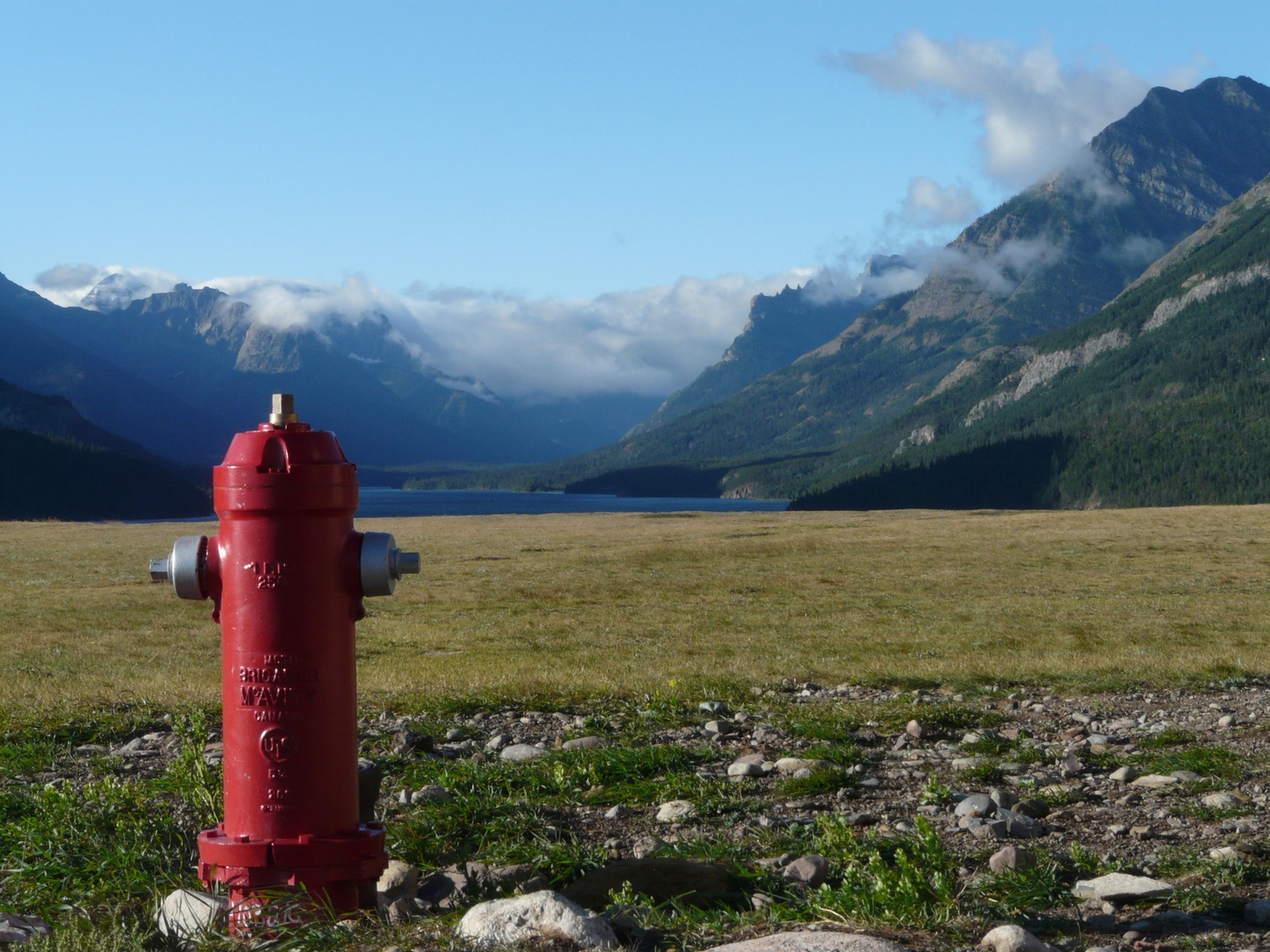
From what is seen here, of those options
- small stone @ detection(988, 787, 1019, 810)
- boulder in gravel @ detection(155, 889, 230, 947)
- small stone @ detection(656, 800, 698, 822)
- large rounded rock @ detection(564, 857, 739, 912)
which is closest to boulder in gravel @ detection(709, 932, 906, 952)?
large rounded rock @ detection(564, 857, 739, 912)

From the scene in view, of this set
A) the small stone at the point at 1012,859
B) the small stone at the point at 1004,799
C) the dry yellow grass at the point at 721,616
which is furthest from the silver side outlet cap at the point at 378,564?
the dry yellow grass at the point at 721,616

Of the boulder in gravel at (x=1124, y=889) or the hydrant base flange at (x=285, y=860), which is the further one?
the boulder in gravel at (x=1124, y=889)

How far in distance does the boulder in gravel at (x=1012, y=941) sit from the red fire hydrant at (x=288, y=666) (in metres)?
2.68

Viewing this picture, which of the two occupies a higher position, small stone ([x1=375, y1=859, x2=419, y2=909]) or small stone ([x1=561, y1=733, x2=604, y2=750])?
small stone ([x1=375, y1=859, x2=419, y2=909])

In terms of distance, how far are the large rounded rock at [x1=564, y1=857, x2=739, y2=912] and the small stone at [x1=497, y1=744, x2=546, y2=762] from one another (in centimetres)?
304

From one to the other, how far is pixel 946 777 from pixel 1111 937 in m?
3.33

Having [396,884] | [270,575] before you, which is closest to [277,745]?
[270,575]

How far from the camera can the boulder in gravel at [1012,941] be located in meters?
4.07

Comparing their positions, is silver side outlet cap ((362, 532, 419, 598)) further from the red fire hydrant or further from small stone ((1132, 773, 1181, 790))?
small stone ((1132, 773, 1181, 790))

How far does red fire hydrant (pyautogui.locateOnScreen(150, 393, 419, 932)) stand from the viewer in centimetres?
484

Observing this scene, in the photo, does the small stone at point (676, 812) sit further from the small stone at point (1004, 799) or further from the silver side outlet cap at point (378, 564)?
the silver side outlet cap at point (378, 564)

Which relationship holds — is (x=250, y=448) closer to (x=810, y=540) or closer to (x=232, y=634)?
(x=232, y=634)

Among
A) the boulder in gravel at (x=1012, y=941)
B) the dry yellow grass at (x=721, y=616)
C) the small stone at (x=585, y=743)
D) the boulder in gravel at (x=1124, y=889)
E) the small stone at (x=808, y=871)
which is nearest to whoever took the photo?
the boulder in gravel at (x=1012, y=941)

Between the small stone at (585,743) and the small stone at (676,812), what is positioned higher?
the small stone at (676,812)
